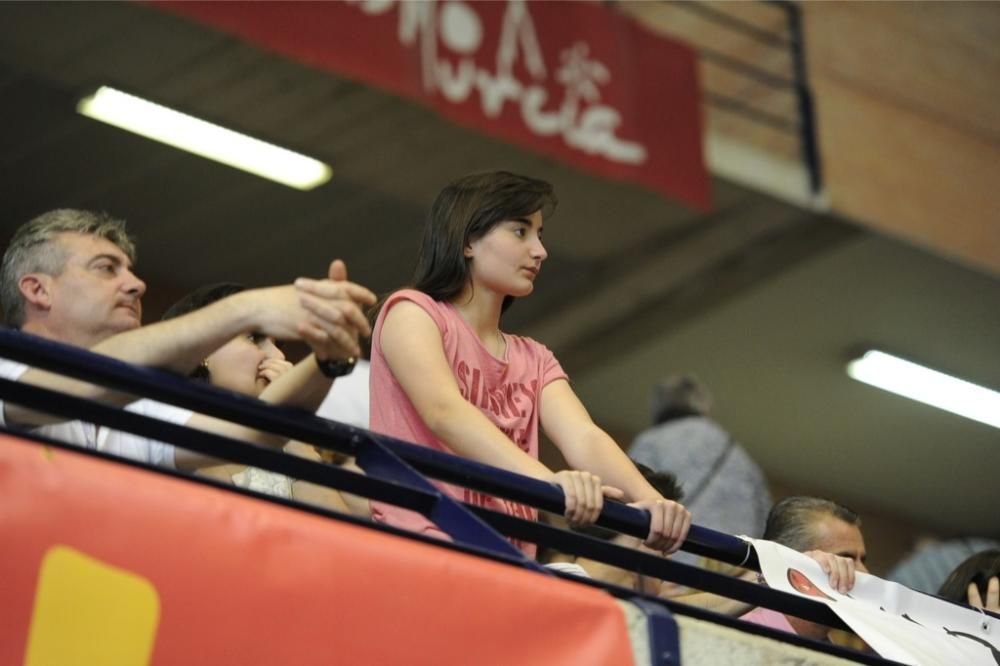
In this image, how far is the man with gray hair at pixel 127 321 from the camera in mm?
2047

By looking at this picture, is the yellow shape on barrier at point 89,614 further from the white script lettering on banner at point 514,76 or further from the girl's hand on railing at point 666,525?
the white script lettering on banner at point 514,76

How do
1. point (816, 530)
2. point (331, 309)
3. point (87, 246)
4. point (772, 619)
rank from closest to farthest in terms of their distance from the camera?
point (331, 309) < point (87, 246) < point (772, 619) < point (816, 530)

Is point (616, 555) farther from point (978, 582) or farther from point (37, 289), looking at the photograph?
point (978, 582)

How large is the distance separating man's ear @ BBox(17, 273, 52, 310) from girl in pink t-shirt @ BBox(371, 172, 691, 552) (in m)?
0.64

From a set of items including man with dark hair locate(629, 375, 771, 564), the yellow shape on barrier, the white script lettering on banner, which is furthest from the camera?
the white script lettering on banner

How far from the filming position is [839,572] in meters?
2.75

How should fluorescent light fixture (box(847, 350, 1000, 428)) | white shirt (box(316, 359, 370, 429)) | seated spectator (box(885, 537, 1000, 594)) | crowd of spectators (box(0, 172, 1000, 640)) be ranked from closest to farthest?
crowd of spectators (box(0, 172, 1000, 640)) → white shirt (box(316, 359, 370, 429)) → seated spectator (box(885, 537, 1000, 594)) → fluorescent light fixture (box(847, 350, 1000, 428))

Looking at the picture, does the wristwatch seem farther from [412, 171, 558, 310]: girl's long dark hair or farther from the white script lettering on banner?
the white script lettering on banner

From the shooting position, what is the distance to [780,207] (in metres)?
7.59

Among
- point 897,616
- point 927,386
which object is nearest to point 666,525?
point 897,616

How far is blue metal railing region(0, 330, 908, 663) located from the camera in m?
1.99

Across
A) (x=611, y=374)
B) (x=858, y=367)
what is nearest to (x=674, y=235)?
(x=611, y=374)

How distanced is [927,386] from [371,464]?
25.2ft

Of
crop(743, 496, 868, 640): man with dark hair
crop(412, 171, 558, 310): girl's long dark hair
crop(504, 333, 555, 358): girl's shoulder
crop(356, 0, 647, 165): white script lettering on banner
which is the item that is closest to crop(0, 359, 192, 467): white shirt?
crop(412, 171, 558, 310): girl's long dark hair
